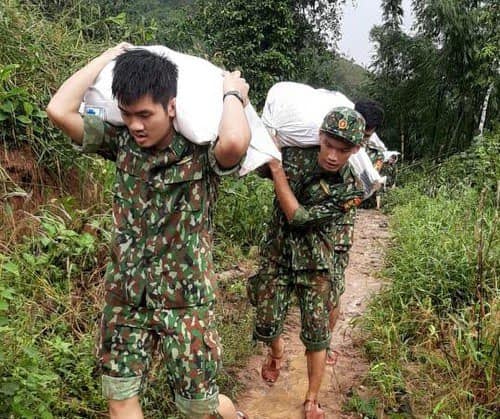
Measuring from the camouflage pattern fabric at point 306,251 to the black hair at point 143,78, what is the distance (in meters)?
1.02

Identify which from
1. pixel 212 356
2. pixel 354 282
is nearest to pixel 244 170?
pixel 212 356

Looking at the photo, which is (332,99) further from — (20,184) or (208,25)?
(208,25)

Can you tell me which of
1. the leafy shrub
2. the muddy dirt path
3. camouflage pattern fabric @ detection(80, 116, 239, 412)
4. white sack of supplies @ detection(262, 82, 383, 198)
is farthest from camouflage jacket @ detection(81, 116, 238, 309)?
the leafy shrub

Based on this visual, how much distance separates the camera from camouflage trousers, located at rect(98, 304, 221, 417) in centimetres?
202

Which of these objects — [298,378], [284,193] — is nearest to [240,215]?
[298,378]

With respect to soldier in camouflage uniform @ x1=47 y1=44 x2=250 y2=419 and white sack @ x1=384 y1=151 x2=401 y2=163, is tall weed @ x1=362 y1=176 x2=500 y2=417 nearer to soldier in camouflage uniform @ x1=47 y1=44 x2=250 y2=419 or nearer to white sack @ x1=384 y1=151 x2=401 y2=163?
white sack @ x1=384 y1=151 x2=401 y2=163

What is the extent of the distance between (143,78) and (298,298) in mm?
1593

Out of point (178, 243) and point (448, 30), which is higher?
point (448, 30)

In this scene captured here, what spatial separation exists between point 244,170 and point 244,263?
9.95ft

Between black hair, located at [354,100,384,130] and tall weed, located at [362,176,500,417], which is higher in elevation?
black hair, located at [354,100,384,130]

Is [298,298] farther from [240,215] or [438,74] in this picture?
[438,74]

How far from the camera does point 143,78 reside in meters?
1.83

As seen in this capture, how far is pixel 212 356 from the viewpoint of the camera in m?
2.05

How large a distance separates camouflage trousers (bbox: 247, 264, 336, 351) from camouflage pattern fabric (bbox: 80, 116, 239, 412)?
95 centimetres
